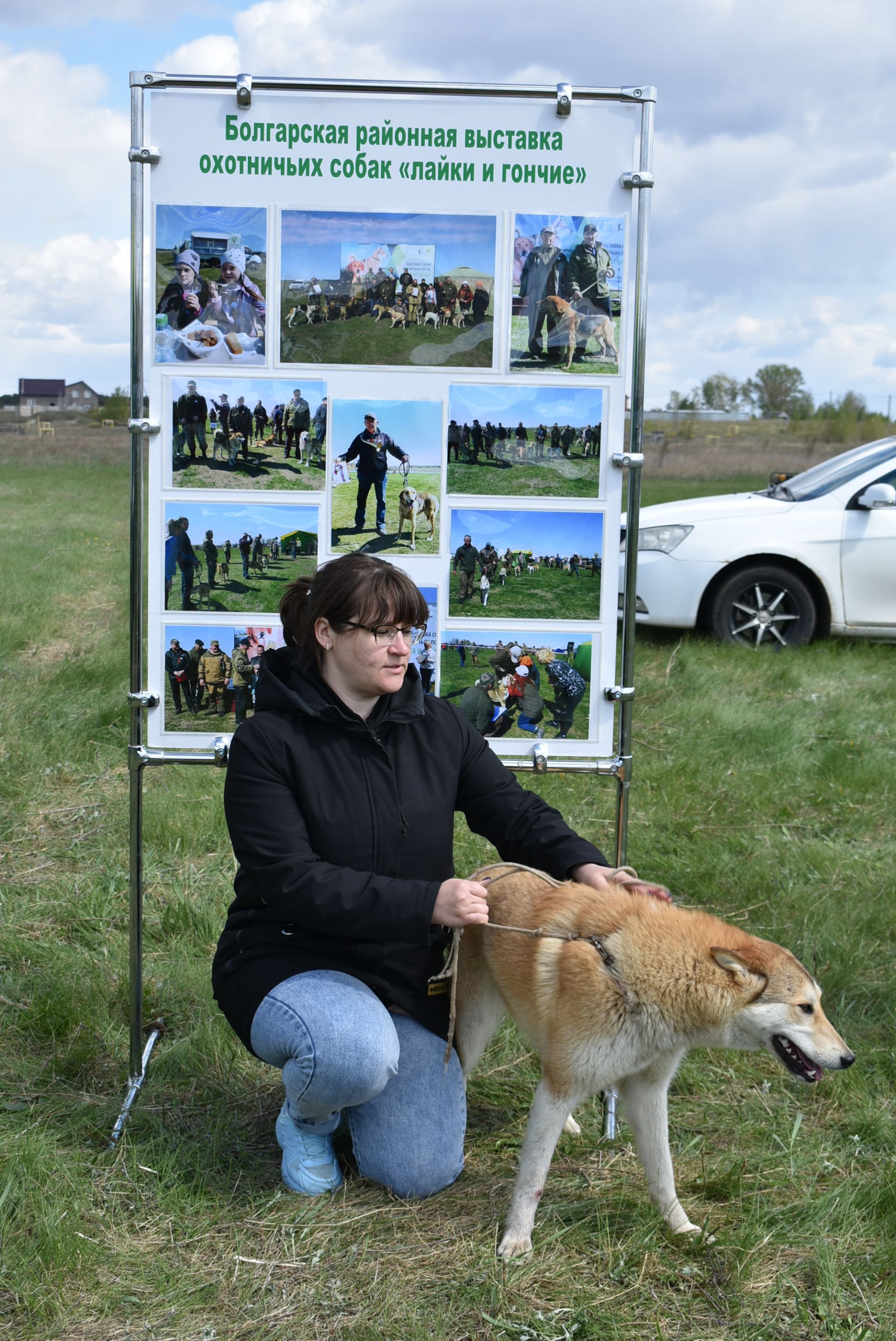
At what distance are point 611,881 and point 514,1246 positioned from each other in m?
0.85

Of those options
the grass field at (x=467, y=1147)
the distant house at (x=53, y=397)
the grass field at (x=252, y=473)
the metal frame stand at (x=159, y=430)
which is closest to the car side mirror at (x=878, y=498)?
the grass field at (x=467, y=1147)

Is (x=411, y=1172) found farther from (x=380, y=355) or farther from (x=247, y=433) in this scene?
(x=380, y=355)

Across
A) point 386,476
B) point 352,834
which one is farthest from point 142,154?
point 352,834

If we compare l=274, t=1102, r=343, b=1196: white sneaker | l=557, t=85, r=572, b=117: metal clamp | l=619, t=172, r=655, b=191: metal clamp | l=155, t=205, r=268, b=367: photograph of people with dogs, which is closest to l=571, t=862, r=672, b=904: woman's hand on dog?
l=274, t=1102, r=343, b=1196: white sneaker

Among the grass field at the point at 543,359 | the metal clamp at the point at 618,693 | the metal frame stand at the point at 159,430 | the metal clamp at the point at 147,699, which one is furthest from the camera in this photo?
the metal clamp at the point at 618,693

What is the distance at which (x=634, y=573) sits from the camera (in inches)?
124

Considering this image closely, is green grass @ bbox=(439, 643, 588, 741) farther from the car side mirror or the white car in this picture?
the car side mirror

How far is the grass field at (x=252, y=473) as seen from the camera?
303cm

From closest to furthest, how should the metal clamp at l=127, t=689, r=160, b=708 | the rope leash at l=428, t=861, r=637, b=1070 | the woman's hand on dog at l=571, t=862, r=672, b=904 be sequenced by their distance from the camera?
the rope leash at l=428, t=861, r=637, b=1070 < the woman's hand on dog at l=571, t=862, r=672, b=904 < the metal clamp at l=127, t=689, r=160, b=708

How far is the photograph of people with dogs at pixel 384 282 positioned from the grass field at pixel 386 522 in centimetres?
34

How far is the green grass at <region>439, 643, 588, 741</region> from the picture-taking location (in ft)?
10.5

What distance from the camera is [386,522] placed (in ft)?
10.2

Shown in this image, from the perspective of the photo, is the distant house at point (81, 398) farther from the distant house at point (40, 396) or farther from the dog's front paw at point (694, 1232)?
the dog's front paw at point (694, 1232)

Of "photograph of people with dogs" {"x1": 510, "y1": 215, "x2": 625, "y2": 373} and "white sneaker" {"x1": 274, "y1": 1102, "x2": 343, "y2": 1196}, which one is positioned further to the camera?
"photograph of people with dogs" {"x1": 510, "y1": 215, "x2": 625, "y2": 373}
